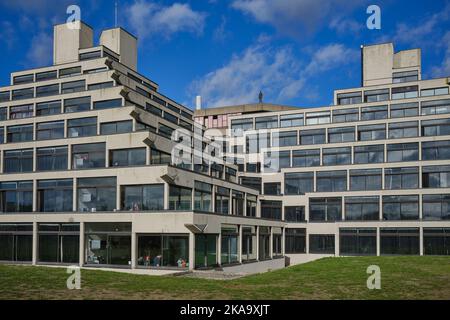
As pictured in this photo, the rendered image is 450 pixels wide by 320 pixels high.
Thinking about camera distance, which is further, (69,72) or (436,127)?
(436,127)

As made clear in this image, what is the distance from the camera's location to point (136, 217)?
4534cm

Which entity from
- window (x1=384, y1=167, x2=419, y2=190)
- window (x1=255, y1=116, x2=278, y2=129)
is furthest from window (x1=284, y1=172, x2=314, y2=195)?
window (x1=384, y1=167, x2=419, y2=190)

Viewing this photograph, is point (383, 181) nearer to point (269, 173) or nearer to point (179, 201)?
point (269, 173)

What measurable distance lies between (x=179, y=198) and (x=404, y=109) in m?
43.9

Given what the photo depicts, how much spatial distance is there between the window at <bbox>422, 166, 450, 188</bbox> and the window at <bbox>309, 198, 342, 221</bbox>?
1169 centimetres

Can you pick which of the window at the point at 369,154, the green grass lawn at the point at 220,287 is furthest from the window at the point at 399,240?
the green grass lawn at the point at 220,287

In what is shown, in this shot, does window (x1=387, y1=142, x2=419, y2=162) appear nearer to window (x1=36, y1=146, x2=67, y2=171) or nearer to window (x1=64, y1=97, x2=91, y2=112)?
window (x1=64, y1=97, x2=91, y2=112)

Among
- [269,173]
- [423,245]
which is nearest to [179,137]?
[269,173]

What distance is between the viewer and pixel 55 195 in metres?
51.0

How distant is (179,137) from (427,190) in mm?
33836

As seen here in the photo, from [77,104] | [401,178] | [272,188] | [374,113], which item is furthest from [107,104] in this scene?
[374,113]

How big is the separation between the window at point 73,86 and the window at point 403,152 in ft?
138

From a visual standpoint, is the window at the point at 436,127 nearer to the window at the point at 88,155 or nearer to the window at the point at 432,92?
the window at the point at 432,92

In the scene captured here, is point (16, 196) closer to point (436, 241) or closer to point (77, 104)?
point (77, 104)
